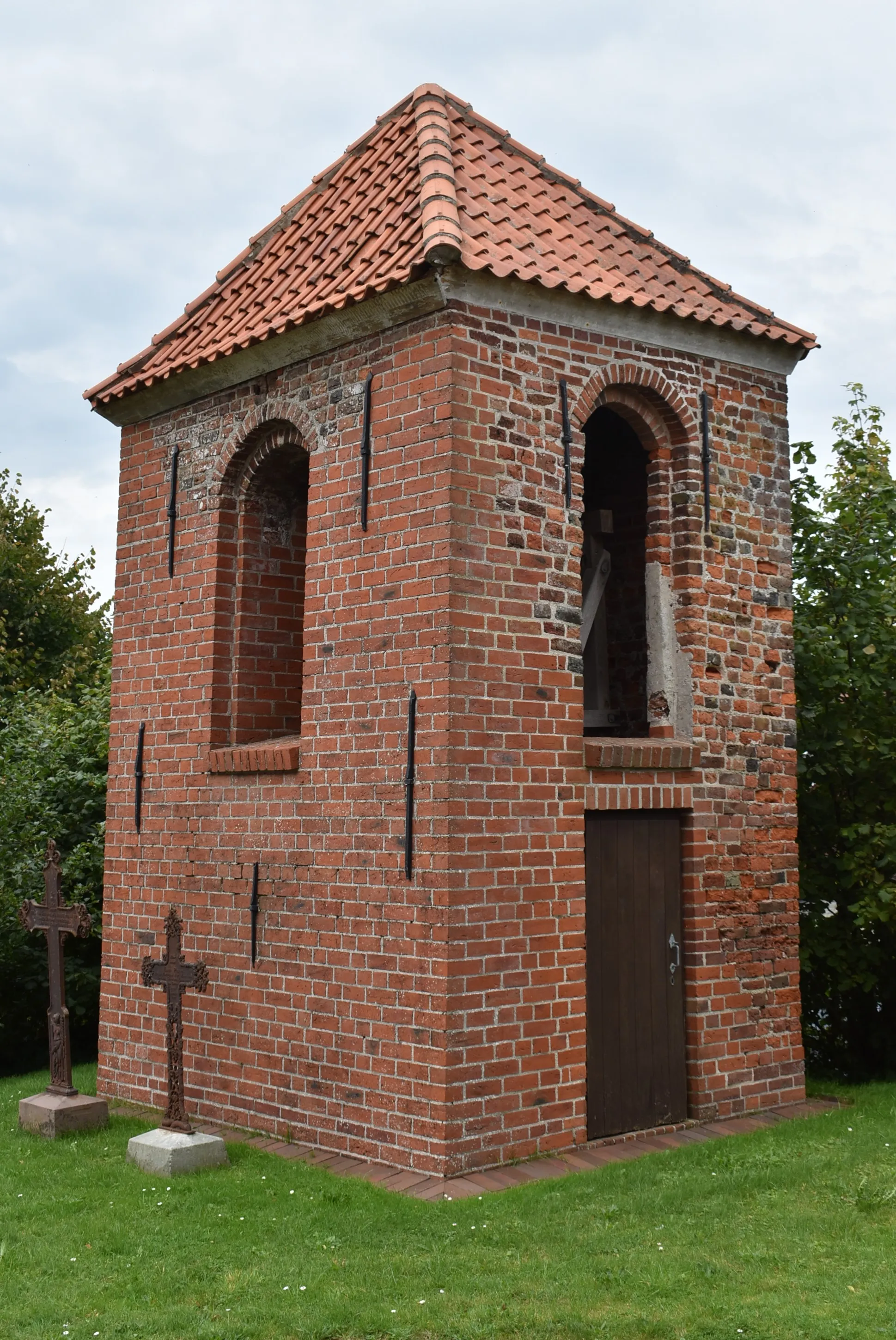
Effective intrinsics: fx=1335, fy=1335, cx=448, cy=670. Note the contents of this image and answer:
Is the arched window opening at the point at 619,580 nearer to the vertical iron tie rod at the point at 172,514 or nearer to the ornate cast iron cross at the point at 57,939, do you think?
the vertical iron tie rod at the point at 172,514

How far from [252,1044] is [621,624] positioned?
387 centimetres

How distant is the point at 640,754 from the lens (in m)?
7.71

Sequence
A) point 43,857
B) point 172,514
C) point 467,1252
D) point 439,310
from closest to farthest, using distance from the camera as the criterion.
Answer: point 467,1252 → point 439,310 → point 172,514 → point 43,857

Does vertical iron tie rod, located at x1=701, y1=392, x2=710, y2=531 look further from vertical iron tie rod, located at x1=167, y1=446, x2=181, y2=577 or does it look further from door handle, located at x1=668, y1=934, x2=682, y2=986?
vertical iron tie rod, located at x1=167, y1=446, x2=181, y2=577

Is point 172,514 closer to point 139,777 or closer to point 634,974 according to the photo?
point 139,777

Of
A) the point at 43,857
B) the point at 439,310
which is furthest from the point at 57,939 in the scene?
the point at 439,310

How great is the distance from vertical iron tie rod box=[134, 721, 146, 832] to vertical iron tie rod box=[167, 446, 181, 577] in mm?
1100

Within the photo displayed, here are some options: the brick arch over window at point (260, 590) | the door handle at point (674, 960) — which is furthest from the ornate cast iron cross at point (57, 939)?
the door handle at point (674, 960)

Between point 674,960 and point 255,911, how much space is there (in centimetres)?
251

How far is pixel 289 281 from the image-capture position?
8.66 meters

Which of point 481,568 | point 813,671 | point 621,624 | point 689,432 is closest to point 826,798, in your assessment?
point 813,671

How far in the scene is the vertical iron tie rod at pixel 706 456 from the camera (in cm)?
829

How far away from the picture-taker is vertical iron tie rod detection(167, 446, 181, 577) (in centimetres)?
901

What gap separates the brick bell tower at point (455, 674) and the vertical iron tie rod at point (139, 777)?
0.05 meters
